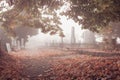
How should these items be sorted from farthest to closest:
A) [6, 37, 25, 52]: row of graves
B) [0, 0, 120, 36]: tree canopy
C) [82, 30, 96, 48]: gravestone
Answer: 1. [82, 30, 96, 48]: gravestone
2. [6, 37, 25, 52]: row of graves
3. [0, 0, 120, 36]: tree canopy

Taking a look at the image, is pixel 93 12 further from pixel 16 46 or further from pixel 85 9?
pixel 16 46

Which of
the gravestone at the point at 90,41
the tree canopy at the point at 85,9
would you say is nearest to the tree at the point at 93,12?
the tree canopy at the point at 85,9

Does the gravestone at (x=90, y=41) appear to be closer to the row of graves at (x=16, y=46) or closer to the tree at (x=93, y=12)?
the row of graves at (x=16, y=46)

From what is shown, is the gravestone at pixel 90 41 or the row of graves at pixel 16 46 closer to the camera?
the row of graves at pixel 16 46

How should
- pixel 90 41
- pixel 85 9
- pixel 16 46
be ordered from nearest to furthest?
pixel 85 9, pixel 16 46, pixel 90 41

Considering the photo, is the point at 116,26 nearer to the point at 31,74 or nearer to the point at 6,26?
the point at 6,26

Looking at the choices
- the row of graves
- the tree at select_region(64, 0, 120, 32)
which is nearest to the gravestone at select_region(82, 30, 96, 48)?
the row of graves

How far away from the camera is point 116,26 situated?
44.5 meters

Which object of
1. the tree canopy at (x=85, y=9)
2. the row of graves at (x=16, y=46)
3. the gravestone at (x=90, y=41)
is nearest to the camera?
the tree canopy at (x=85, y=9)

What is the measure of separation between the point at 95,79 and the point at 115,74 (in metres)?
0.88

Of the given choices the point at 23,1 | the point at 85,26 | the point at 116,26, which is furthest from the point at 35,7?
the point at 116,26

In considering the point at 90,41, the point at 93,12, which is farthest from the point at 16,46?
the point at 93,12

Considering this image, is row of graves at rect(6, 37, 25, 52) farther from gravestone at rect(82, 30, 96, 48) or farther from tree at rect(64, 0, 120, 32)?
tree at rect(64, 0, 120, 32)

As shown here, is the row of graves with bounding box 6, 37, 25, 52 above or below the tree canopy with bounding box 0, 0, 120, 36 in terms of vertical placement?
below
